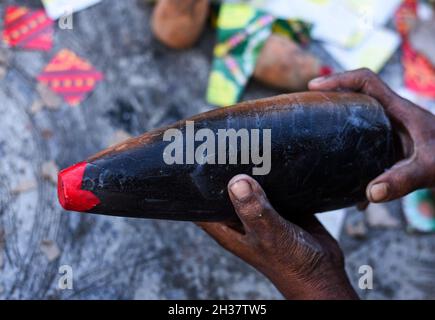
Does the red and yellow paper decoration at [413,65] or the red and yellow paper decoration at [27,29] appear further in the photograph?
the red and yellow paper decoration at [413,65]

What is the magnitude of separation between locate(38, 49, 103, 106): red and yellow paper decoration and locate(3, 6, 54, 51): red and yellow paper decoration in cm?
9

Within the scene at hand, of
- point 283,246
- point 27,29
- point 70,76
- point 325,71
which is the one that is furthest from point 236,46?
point 283,246

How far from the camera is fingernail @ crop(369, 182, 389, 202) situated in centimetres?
134

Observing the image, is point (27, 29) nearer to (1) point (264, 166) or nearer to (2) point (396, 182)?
(1) point (264, 166)

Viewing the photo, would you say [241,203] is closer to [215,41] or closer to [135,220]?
[135,220]

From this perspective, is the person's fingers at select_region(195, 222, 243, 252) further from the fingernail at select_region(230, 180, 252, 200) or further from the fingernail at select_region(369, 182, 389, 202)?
the fingernail at select_region(369, 182, 389, 202)

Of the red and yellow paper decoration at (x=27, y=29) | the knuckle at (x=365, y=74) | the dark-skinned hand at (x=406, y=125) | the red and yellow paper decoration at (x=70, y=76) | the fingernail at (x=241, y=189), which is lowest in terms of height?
the fingernail at (x=241, y=189)

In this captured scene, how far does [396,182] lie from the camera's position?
4.52 ft

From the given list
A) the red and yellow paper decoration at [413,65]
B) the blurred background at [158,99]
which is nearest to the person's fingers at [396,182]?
the blurred background at [158,99]

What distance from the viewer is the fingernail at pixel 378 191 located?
1341 millimetres

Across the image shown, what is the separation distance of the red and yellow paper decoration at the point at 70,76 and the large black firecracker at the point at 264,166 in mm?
1041

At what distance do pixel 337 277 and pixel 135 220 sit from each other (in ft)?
2.69

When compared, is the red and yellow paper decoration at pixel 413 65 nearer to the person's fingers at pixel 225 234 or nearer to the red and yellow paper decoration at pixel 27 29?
the person's fingers at pixel 225 234

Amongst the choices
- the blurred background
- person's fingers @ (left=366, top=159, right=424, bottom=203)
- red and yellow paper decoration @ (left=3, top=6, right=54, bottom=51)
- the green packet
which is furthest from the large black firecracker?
red and yellow paper decoration @ (left=3, top=6, right=54, bottom=51)
